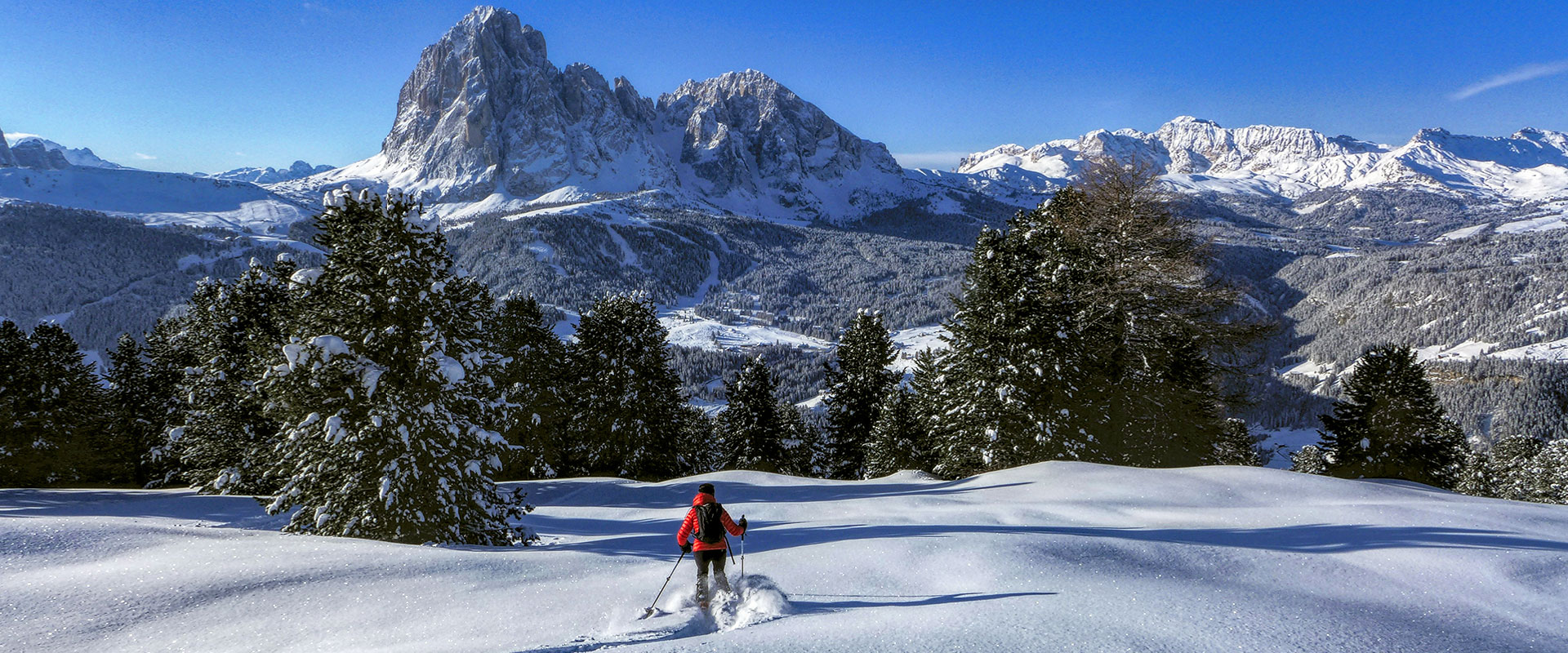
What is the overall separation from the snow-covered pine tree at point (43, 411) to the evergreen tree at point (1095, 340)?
37.3 m

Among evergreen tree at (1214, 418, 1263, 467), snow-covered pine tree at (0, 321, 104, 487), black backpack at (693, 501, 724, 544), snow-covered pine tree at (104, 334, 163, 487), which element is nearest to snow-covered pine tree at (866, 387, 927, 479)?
evergreen tree at (1214, 418, 1263, 467)

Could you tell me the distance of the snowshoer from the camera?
8273 millimetres

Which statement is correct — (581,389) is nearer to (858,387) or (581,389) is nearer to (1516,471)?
(858,387)

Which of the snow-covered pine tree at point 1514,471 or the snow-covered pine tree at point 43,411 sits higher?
the snow-covered pine tree at point 43,411

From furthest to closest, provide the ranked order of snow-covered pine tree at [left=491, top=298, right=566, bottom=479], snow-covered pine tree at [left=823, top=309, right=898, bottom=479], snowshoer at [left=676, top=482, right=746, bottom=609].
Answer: snow-covered pine tree at [left=823, top=309, right=898, bottom=479]
snow-covered pine tree at [left=491, top=298, right=566, bottom=479]
snowshoer at [left=676, top=482, right=746, bottom=609]

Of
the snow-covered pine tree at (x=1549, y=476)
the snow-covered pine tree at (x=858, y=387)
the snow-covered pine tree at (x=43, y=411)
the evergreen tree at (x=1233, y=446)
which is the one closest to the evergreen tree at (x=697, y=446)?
the snow-covered pine tree at (x=858, y=387)

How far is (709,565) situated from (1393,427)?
1361 inches

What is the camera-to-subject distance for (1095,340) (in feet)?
71.2

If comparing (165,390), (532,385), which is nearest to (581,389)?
(532,385)

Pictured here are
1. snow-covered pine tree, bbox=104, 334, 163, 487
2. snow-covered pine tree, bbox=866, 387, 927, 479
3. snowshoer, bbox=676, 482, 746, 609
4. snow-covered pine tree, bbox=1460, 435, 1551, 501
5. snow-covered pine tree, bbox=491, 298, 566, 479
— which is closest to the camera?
snowshoer, bbox=676, 482, 746, 609

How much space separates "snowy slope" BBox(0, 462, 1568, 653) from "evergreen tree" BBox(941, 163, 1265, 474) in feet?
24.2

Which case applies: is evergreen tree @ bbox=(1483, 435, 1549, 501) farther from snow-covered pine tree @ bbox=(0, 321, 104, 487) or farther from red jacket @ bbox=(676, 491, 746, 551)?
snow-covered pine tree @ bbox=(0, 321, 104, 487)

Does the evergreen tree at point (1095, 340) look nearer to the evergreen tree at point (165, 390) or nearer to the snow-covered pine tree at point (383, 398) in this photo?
Answer: the snow-covered pine tree at point (383, 398)

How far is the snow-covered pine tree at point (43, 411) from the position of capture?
28.1m
